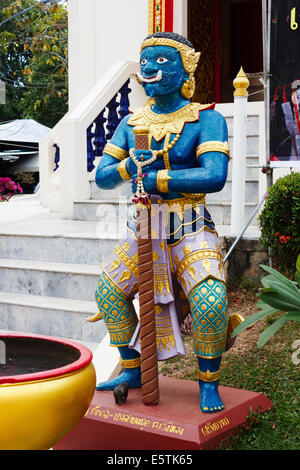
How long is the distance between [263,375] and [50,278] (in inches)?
85.7

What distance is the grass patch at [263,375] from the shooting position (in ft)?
10.5

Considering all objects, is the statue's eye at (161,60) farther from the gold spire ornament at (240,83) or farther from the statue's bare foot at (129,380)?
the gold spire ornament at (240,83)

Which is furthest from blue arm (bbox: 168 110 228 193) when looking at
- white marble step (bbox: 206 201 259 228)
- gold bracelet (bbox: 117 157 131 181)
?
white marble step (bbox: 206 201 259 228)

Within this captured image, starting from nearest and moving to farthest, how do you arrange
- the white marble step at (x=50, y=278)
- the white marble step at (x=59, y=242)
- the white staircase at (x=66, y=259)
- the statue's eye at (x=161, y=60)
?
the statue's eye at (x=161, y=60) → the white staircase at (x=66, y=259) → the white marble step at (x=50, y=278) → the white marble step at (x=59, y=242)

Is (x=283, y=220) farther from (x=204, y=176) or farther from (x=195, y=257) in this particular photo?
(x=204, y=176)

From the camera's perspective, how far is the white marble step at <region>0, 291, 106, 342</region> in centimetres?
488

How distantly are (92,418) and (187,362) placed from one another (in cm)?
127

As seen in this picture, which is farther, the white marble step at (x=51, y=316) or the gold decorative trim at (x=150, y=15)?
the gold decorative trim at (x=150, y=15)

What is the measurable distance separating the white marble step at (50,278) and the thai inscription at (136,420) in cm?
206

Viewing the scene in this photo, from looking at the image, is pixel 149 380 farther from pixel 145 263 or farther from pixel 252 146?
pixel 252 146

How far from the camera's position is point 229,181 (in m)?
6.70

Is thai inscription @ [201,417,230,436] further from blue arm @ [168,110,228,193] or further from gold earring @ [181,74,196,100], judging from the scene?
gold earring @ [181,74,196,100]

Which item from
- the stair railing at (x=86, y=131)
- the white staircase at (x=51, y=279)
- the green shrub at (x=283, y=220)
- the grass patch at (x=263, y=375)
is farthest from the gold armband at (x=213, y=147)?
the stair railing at (x=86, y=131)

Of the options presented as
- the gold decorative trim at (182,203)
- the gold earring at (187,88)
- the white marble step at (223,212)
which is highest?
the gold earring at (187,88)
